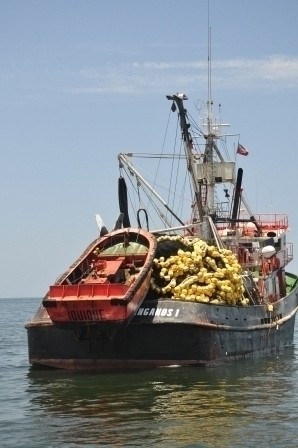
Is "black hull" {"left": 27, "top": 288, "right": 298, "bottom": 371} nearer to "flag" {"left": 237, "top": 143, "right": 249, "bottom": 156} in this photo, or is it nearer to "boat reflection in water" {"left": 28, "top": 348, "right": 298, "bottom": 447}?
"boat reflection in water" {"left": 28, "top": 348, "right": 298, "bottom": 447}

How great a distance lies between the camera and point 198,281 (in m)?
27.3

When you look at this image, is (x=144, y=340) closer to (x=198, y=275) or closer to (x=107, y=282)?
(x=107, y=282)

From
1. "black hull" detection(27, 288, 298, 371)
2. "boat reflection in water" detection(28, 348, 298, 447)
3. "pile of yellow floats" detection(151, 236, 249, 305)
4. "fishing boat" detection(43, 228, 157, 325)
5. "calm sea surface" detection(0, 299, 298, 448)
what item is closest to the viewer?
"calm sea surface" detection(0, 299, 298, 448)

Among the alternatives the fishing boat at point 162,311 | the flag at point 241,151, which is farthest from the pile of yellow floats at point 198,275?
the flag at point 241,151

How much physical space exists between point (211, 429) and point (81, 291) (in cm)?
810

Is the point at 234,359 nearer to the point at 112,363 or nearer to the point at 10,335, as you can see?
the point at 112,363

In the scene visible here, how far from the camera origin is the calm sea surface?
54.1 ft

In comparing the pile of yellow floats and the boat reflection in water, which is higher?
the pile of yellow floats

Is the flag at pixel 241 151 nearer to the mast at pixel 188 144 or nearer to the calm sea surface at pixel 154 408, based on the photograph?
the mast at pixel 188 144

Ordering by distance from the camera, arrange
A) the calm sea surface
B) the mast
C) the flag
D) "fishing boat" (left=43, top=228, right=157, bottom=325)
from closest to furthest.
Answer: the calm sea surface → "fishing boat" (left=43, top=228, right=157, bottom=325) → the mast → the flag

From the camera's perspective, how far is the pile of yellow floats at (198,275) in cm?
2683

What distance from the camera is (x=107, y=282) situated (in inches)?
1001

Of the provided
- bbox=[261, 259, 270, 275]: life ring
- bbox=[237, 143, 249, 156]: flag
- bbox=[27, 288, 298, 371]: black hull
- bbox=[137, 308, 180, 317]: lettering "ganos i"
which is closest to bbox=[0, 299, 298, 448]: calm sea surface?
bbox=[27, 288, 298, 371]: black hull

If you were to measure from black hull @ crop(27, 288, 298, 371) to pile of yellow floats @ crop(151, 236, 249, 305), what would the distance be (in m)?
0.59
